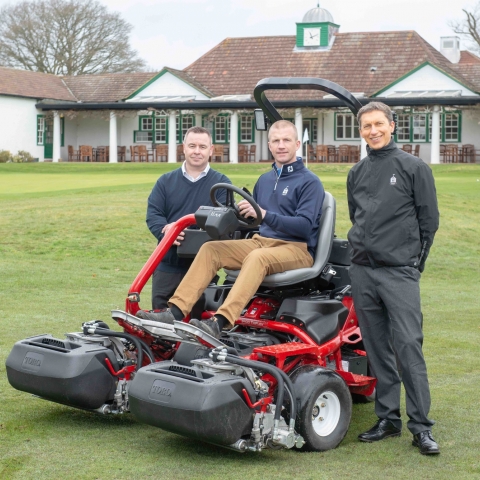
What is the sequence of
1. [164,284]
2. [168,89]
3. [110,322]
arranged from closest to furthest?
1. [164,284]
2. [110,322]
3. [168,89]

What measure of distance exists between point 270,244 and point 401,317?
3.01ft

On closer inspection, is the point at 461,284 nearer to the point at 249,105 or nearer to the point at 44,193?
the point at 44,193

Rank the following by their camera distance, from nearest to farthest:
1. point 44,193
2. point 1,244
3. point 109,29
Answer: point 1,244 < point 44,193 < point 109,29

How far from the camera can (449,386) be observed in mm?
6926

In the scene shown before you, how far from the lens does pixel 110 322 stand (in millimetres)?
9383

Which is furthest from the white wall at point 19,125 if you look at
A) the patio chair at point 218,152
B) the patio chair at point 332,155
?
the patio chair at point 332,155

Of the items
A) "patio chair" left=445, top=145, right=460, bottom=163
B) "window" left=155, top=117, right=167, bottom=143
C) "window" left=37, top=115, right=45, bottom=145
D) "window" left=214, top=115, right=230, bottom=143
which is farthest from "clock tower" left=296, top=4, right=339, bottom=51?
"window" left=37, top=115, right=45, bottom=145

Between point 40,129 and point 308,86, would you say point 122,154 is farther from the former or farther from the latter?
Answer: point 308,86

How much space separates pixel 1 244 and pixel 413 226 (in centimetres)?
1169

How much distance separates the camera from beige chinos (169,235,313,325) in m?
5.35

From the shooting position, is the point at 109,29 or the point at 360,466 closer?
the point at 360,466

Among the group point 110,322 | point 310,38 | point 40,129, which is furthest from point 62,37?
point 110,322

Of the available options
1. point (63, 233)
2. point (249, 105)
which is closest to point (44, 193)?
point (63, 233)

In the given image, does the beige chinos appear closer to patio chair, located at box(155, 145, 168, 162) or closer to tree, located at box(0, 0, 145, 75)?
patio chair, located at box(155, 145, 168, 162)
